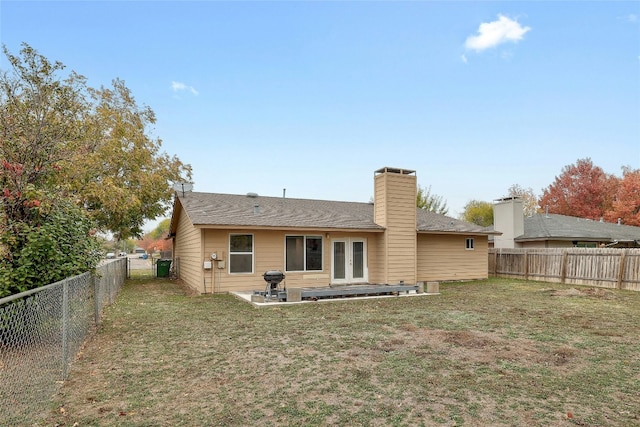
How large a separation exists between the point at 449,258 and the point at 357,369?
12.6 metres

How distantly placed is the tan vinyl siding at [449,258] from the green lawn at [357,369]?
6.79 meters

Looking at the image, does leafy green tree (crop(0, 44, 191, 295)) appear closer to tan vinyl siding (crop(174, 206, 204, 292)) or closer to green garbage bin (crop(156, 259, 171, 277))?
tan vinyl siding (crop(174, 206, 204, 292))

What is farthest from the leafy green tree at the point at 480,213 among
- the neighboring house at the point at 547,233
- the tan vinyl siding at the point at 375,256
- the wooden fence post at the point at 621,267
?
the tan vinyl siding at the point at 375,256

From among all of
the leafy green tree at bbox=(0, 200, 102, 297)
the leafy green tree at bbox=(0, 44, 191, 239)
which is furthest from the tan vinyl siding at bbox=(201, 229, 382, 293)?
the leafy green tree at bbox=(0, 200, 102, 297)

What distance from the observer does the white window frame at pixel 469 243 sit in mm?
16797

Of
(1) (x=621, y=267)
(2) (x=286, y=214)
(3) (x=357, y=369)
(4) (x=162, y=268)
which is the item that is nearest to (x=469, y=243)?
(1) (x=621, y=267)

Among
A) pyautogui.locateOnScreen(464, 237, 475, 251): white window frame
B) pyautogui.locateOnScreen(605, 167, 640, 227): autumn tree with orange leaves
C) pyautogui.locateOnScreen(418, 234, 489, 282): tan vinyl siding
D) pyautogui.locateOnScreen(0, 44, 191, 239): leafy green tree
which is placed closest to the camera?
pyautogui.locateOnScreen(0, 44, 191, 239): leafy green tree

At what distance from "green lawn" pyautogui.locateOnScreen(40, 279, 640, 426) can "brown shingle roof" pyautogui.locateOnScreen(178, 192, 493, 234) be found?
4006mm

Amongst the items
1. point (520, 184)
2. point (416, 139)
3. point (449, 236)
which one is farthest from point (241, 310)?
point (520, 184)

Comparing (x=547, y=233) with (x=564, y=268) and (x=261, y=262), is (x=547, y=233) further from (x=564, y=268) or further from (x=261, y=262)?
(x=261, y=262)

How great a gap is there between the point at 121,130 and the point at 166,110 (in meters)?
3.34

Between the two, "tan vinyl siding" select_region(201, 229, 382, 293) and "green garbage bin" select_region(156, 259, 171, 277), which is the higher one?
"tan vinyl siding" select_region(201, 229, 382, 293)

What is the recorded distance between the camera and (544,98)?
17.0m

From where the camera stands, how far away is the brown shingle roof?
1246 centimetres
